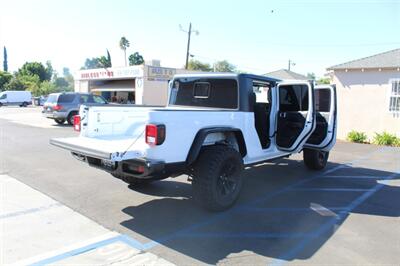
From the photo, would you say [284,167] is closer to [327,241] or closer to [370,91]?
[327,241]

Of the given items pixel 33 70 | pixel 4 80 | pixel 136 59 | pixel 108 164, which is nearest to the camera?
pixel 108 164

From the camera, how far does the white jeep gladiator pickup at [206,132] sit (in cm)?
418

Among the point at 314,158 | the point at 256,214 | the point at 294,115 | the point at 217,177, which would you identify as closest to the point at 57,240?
the point at 217,177

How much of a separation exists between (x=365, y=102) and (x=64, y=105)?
14650mm

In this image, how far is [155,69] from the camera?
30266mm

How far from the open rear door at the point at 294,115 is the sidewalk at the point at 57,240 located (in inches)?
151

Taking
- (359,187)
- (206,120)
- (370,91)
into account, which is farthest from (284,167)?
(370,91)

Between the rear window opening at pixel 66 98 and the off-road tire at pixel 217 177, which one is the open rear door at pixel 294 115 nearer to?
the off-road tire at pixel 217 177

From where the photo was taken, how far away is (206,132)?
4656 millimetres

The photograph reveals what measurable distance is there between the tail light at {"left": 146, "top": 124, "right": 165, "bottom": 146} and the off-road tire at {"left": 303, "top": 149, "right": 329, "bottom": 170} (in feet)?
16.0

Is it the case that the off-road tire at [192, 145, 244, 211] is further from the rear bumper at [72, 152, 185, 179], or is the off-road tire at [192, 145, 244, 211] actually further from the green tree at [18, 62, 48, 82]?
the green tree at [18, 62, 48, 82]

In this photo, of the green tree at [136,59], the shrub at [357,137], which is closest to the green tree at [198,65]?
the green tree at [136,59]

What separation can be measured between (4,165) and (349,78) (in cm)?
1405

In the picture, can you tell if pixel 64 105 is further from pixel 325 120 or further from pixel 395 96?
pixel 395 96
